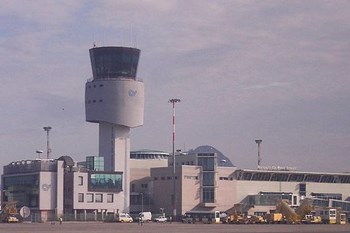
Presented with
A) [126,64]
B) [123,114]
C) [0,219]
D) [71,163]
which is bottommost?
[0,219]

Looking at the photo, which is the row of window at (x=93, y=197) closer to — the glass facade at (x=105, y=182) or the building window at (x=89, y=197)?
the building window at (x=89, y=197)

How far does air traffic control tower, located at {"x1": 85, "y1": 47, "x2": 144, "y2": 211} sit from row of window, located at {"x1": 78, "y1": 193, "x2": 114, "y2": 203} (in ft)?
24.5

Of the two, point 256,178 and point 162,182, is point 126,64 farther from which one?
point 256,178

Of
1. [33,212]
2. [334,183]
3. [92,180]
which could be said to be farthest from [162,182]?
[334,183]

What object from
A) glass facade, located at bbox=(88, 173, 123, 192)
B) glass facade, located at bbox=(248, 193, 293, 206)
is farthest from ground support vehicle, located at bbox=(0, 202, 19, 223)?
glass facade, located at bbox=(248, 193, 293, 206)

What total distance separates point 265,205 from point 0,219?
2388 inches

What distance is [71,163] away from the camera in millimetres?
154500

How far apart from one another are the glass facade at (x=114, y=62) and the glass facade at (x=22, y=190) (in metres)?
28.7

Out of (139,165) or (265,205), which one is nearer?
(265,205)

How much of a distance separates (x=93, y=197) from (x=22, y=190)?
13.8 meters

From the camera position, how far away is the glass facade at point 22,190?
5995 inches

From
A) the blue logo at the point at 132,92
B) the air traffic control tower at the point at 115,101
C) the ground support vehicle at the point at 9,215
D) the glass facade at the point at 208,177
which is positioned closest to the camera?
the ground support vehicle at the point at 9,215

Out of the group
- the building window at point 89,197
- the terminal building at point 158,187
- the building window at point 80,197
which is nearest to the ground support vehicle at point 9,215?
the terminal building at point 158,187

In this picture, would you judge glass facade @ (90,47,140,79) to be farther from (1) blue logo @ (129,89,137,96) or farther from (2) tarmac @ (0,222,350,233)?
(2) tarmac @ (0,222,350,233)
